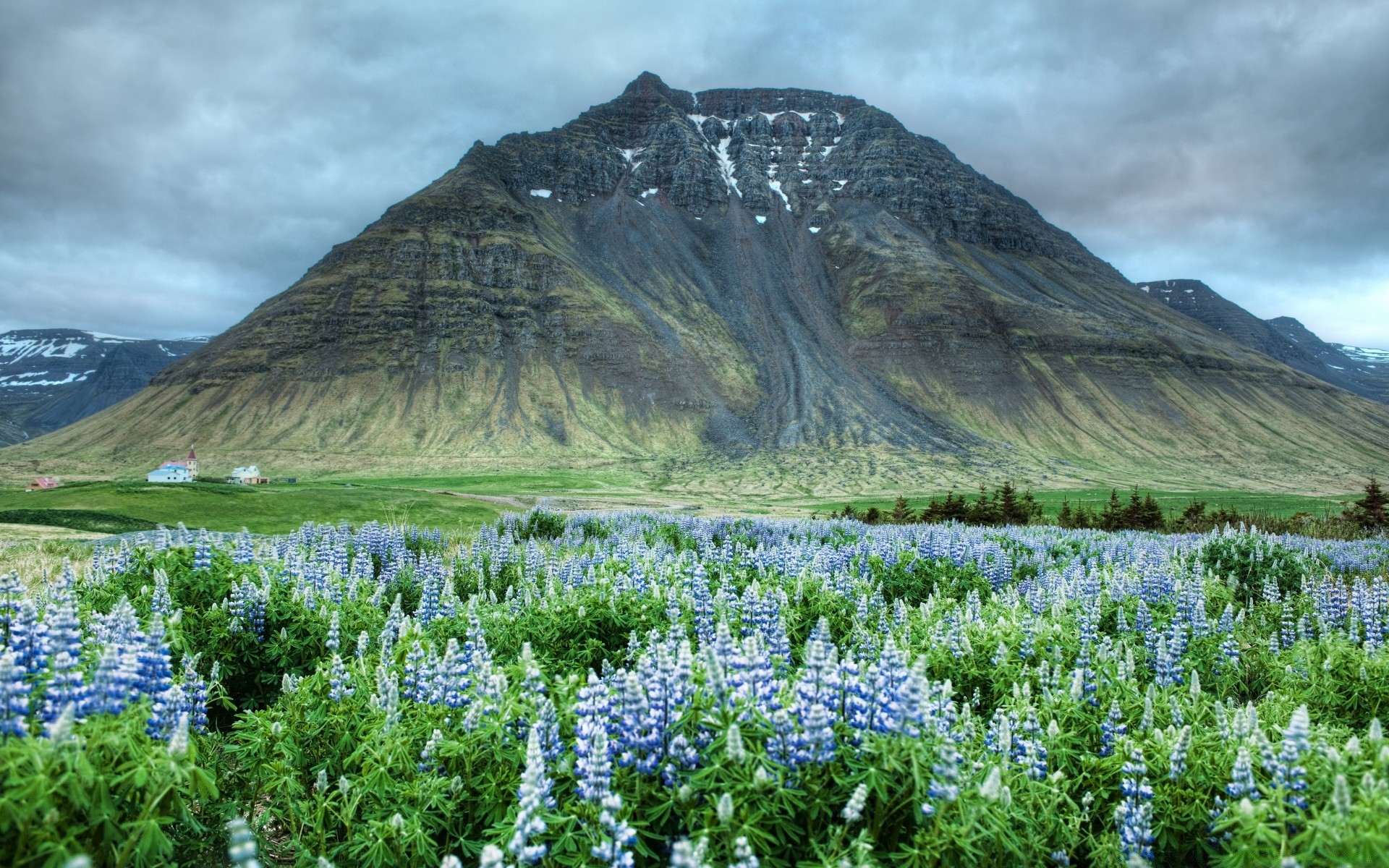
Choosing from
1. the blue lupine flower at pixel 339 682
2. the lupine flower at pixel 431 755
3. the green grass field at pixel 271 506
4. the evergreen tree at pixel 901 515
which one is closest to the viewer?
the lupine flower at pixel 431 755

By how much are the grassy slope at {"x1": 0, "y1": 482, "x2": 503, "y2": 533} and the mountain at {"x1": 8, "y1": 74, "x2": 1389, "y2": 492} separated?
56.0m

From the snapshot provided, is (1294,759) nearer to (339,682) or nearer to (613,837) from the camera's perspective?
(613,837)

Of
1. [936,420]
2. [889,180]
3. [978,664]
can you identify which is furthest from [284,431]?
[889,180]

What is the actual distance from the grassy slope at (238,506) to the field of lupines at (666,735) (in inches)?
915

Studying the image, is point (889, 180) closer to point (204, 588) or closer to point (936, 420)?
point (936, 420)

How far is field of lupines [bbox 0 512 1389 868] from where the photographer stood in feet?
12.9

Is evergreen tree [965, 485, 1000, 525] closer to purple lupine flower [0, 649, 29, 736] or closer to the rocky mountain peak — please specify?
purple lupine flower [0, 649, 29, 736]

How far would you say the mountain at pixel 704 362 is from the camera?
4461 inches

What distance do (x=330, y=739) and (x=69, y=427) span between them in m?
171

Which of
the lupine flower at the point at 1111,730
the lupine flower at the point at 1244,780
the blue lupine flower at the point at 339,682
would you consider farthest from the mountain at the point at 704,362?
the lupine flower at the point at 1244,780

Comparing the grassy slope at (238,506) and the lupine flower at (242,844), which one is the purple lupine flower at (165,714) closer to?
the lupine flower at (242,844)

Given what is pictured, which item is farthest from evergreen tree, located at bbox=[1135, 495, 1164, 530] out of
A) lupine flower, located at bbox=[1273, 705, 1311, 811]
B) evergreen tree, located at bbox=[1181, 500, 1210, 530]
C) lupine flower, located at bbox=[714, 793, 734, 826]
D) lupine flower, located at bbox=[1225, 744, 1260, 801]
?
lupine flower, located at bbox=[714, 793, 734, 826]

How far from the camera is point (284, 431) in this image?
11581 cm

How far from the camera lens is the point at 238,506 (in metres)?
33.5
